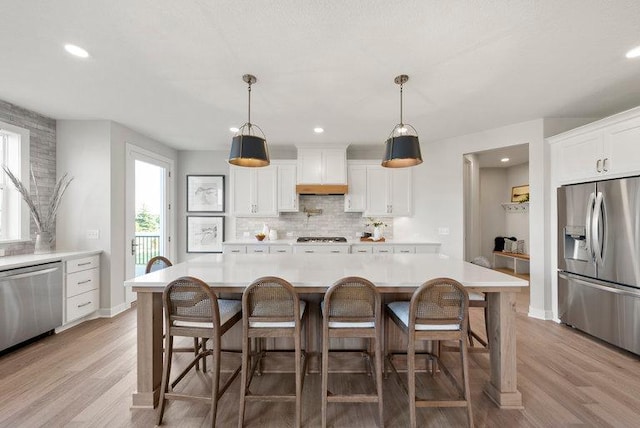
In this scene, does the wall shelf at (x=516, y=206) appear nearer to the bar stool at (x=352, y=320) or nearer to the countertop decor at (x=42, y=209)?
the bar stool at (x=352, y=320)

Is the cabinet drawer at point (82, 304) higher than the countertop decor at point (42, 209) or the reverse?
the reverse

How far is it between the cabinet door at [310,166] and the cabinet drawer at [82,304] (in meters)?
Answer: 3.33

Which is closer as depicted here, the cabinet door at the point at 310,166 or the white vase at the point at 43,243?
the white vase at the point at 43,243

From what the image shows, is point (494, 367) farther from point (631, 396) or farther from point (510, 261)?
point (510, 261)

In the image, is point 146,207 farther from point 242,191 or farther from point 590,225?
point 590,225

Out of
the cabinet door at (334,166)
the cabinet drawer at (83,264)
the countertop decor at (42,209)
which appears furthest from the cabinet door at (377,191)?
the countertop decor at (42,209)

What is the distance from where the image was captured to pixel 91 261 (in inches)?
142

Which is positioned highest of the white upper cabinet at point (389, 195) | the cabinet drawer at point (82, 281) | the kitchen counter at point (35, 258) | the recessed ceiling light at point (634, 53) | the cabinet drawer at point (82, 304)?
the recessed ceiling light at point (634, 53)

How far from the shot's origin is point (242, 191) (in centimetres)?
504

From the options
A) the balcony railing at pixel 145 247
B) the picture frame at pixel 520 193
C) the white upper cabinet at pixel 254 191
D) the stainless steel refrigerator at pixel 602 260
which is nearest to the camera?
the stainless steel refrigerator at pixel 602 260

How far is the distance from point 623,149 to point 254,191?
4.76 metres

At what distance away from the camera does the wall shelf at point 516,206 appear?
6570mm

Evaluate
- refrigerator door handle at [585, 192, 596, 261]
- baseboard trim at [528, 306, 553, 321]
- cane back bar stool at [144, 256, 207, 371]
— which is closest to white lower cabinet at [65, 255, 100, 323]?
cane back bar stool at [144, 256, 207, 371]

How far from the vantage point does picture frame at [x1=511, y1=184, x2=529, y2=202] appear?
6535 millimetres
